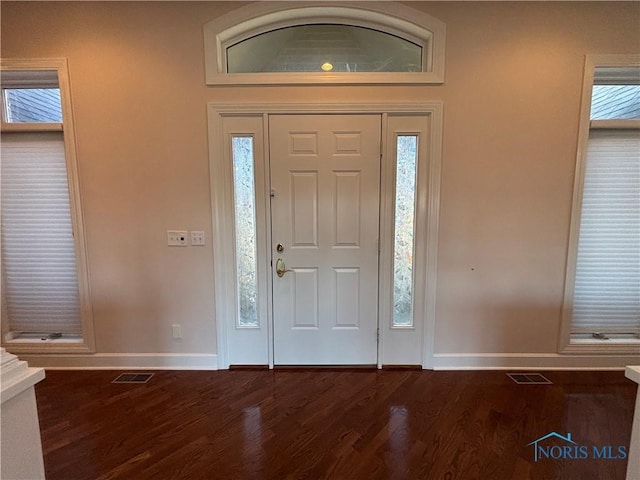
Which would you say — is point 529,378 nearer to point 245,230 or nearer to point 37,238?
point 245,230

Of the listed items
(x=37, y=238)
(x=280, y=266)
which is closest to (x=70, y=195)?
(x=37, y=238)

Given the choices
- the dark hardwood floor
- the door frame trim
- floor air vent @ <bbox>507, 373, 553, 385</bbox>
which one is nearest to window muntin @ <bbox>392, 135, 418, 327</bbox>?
the door frame trim

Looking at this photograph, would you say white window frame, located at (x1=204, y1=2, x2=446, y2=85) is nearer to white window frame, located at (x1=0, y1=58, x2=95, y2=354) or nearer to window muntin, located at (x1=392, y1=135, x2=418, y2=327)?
window muntin, located at (x1=392, y1=135, x2=418, y2=327)

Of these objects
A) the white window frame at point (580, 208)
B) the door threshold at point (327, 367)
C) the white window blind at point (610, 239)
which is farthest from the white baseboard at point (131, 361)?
the white window blind at point (610, 239)

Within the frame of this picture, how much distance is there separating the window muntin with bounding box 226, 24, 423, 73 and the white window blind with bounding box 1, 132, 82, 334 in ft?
5.35

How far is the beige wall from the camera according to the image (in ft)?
6.89

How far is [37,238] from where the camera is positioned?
2309 mm

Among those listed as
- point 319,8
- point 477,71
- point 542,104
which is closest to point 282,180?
point 319,8

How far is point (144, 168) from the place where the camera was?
222cm

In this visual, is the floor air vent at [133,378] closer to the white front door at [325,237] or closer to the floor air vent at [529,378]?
the white front door at [325,237]

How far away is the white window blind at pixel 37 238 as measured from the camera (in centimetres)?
224

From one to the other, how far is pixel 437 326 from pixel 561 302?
1.00 m

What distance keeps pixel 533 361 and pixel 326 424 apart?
5.98 ft

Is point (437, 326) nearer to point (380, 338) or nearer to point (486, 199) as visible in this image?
point (380, 338)
